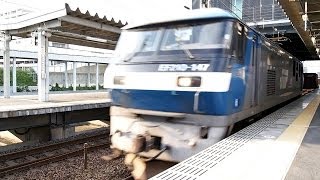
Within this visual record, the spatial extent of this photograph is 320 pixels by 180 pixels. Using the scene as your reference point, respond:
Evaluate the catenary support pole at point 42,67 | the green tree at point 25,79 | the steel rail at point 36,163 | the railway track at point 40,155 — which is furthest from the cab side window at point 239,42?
the green tree at point 25,79

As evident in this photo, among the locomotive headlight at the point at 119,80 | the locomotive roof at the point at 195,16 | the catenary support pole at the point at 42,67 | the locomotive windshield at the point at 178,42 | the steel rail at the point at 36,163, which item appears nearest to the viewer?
the locomotive windshield at the point at 178,42

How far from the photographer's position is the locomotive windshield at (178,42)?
4934 millimetres

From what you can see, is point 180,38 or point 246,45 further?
point 246,45

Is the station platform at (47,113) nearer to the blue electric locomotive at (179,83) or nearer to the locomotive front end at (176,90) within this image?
the blue electric locomotive at (179,83)

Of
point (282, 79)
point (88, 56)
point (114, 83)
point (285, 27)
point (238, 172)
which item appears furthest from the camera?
Result: point (88, 56)

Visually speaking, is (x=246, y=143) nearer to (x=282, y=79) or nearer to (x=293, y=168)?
(x=293, y=168)

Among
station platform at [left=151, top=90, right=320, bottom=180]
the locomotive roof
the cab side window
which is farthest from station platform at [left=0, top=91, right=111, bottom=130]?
the cab side window

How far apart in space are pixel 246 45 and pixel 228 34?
879mm

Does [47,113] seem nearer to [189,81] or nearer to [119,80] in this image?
[119,80]

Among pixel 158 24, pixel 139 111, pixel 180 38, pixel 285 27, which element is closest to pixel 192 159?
pixel 139 111

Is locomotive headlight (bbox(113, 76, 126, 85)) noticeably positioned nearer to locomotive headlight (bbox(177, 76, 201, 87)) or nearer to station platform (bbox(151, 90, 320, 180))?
locomotive headlight (bbox(177, 76, 201, 87))

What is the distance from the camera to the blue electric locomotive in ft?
15.7

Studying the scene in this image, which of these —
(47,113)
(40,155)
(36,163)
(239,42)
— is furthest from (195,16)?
(47,113)

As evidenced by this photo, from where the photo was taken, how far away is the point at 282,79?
970 cm
